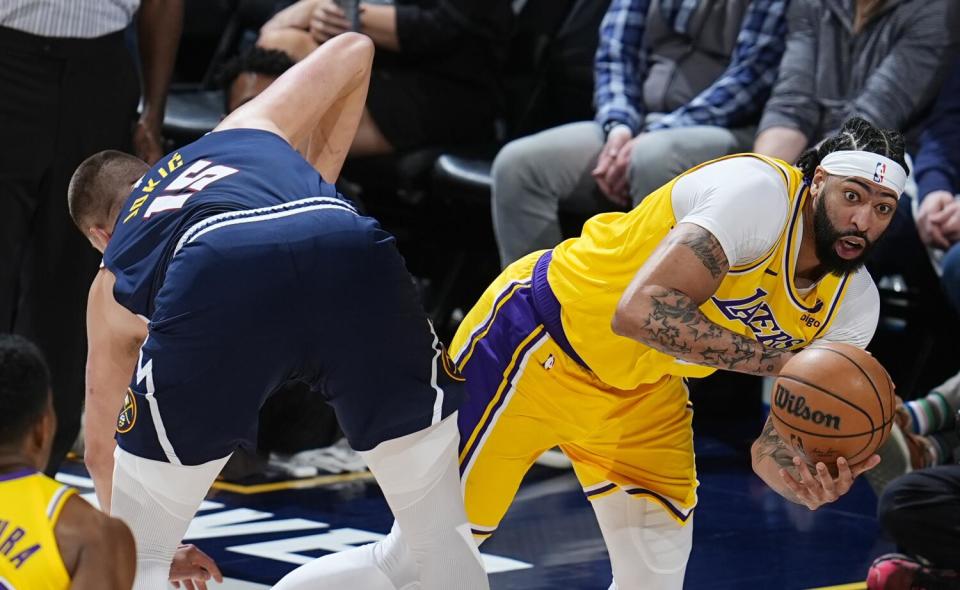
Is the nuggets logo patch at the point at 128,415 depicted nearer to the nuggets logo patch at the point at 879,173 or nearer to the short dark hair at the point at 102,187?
the short dark hair at the point at 102,187

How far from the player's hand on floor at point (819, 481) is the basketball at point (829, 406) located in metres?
0.04

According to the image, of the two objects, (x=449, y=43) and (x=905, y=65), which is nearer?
(x=905, y=65)

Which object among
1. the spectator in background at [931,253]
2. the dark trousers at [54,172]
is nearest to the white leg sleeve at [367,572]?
the dark trousers at [54,172]

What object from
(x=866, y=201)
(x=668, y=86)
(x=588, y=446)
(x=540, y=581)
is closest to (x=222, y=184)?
(x=588, y=446)

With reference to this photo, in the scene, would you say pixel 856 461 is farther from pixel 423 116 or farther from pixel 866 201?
pixel 423 116

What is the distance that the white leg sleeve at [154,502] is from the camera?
9.34 feet

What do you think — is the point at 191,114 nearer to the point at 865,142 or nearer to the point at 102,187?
the point at 102,187

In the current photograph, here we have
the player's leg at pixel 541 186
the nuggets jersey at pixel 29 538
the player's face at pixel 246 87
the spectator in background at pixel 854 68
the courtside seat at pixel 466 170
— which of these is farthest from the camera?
the courtside seat at pixel 466 170

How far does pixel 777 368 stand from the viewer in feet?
10.4

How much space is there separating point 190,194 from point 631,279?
1.01 m

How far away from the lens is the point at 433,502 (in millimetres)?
3000

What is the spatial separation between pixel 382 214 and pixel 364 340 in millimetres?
4190

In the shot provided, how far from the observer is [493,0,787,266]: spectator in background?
5590 millimetres

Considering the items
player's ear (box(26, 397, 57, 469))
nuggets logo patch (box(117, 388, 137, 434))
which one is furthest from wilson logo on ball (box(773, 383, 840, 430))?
player's ear (box(26, 397, 57, 469))
